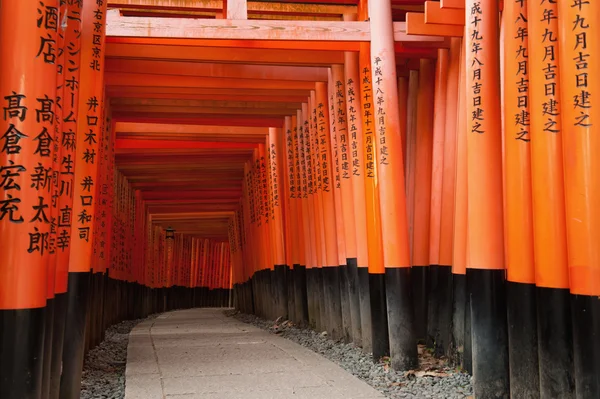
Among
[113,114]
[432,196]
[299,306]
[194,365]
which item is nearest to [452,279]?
[432,196]

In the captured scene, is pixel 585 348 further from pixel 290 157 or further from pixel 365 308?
pixel 290 157

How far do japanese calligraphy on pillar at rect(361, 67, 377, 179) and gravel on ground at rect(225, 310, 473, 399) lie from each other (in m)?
1.88

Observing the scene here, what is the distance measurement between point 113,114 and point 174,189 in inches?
269

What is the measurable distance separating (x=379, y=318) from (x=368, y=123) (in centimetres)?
200

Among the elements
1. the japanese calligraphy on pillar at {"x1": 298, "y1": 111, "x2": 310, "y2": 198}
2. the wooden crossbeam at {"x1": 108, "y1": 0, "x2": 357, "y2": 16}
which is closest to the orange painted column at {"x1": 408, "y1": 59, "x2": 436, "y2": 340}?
the wooden crossbeam at {"x1": 108, "y1": 0, "x2": 357, "y2": 16}

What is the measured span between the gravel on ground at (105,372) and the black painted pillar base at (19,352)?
239 cm

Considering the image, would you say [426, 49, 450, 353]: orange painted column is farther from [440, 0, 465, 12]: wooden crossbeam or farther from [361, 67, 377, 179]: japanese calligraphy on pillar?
[440, 0, 465, 12]: wooden crossbeam

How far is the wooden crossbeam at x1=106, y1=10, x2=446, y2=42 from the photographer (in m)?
6.70

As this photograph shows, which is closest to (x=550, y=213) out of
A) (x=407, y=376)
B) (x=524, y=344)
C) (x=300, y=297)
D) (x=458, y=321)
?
(x=524, y=344)

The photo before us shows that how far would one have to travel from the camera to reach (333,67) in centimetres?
798

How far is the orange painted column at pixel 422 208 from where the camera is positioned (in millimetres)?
6895

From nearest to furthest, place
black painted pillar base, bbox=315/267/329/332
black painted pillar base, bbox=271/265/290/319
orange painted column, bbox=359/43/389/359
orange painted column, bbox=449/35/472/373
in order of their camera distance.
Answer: orange painted column, bbox=449/35/472/373, orange painted column, bbox=359/43/389/359, black painted pillar base, bbox=315/267/329/332, black painted pillar base, bbox=271/265/290/319

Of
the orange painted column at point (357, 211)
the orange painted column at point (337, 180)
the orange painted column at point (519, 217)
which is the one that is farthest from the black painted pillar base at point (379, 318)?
the orange painted column at point (519, 217)

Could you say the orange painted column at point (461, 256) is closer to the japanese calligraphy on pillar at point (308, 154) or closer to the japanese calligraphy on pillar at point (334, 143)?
the japanese calligraphy on pillar at point (334, 143)
